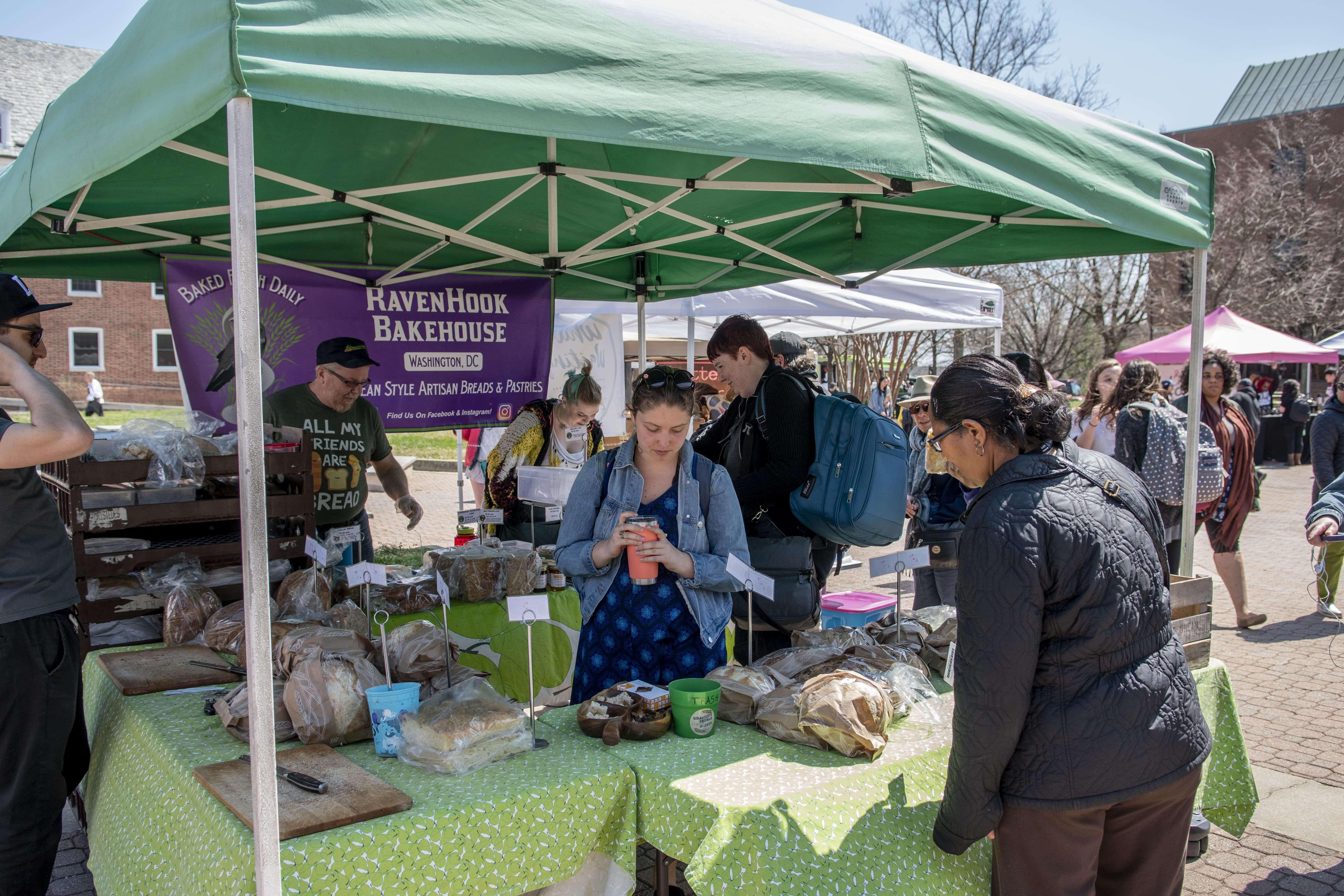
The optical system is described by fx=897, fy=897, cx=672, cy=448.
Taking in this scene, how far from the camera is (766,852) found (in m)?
1.84

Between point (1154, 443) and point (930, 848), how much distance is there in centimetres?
401

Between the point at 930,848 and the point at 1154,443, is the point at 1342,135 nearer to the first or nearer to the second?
the point at 1154,443

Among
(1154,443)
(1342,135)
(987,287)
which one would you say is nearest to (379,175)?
(1154,443)

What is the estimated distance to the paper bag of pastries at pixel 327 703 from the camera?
2.22m

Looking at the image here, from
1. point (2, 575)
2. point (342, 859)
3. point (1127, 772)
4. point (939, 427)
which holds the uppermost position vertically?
point (939, 427)

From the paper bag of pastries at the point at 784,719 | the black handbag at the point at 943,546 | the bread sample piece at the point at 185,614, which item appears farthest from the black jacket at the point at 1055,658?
the black handbag at the point at 943,546

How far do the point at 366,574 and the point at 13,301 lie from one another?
117cm

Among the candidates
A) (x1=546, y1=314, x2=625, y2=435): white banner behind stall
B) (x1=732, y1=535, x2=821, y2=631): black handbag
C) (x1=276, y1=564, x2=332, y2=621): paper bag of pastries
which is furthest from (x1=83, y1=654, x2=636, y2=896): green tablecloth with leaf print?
(x1=546, y1=314, x2=625, y2=435): white banner behind stall

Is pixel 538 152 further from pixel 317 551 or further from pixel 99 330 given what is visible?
pixel 99 330

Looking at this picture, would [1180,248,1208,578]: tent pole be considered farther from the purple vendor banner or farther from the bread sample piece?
the bread sample piece

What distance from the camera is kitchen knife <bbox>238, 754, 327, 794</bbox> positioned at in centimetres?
192

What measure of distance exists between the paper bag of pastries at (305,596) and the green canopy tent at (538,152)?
136cm

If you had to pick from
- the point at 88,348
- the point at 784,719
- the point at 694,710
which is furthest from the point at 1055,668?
the point at 88,348

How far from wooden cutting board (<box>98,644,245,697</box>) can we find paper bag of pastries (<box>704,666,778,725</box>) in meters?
1.46
